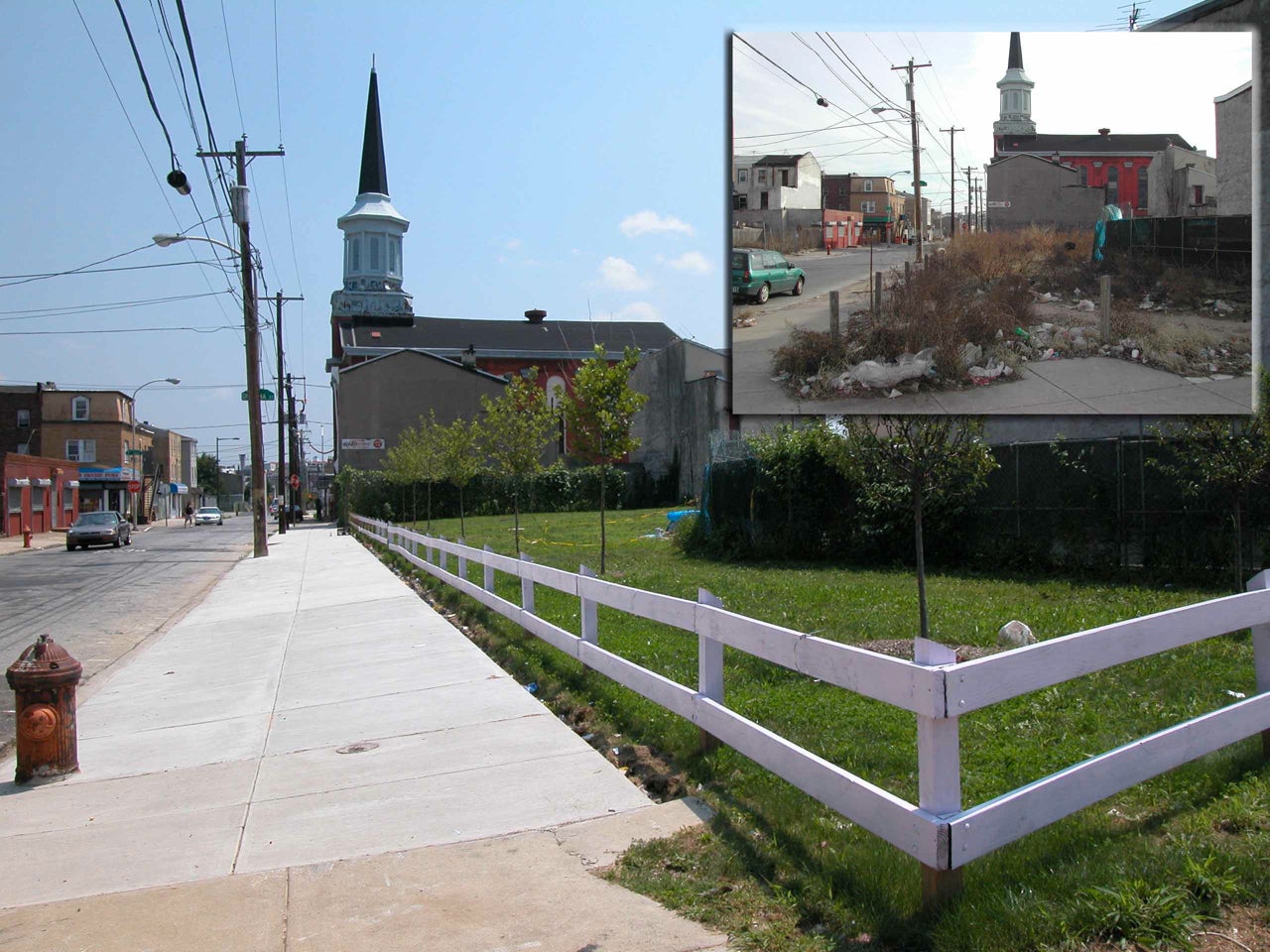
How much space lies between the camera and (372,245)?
89.2 meters

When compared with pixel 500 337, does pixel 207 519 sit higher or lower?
lower

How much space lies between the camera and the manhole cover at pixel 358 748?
293 inches

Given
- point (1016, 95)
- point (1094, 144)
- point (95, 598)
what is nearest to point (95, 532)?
point (95, 598)

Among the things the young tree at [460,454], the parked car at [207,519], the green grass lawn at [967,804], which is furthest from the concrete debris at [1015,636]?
the parked car at [207,519]

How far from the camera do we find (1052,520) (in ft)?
46.7

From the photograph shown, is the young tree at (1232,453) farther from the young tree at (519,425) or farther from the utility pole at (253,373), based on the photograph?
the utility pole at (253,373)

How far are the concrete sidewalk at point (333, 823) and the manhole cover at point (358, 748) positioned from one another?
0.6 inches

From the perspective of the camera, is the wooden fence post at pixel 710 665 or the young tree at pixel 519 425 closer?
the wooden fence post at pixel 710 665

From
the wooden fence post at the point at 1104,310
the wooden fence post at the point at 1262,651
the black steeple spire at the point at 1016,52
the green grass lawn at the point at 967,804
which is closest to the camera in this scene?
the green grass lawn at the point at 967,804

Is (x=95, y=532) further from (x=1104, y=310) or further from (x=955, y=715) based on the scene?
(x=955, y=715)

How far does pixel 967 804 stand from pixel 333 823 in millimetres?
3255

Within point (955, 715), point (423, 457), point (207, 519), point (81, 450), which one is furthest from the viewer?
point (207, 519)

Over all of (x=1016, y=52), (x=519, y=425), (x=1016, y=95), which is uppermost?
(x=1016, y=52)

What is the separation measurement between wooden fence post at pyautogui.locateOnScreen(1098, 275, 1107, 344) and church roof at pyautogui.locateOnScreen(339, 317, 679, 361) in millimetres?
68321
